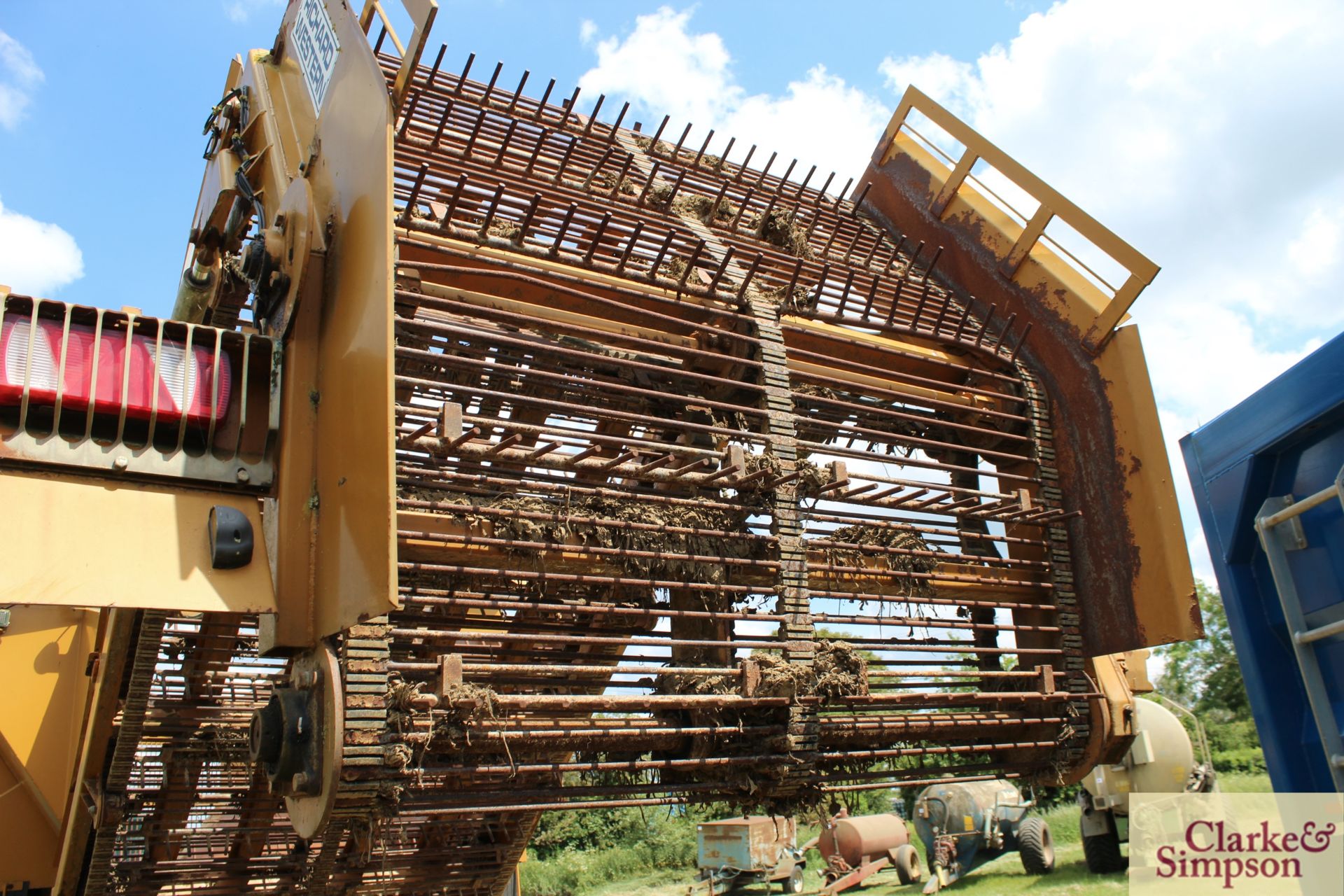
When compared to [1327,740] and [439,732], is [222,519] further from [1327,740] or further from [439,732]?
[1327,740]

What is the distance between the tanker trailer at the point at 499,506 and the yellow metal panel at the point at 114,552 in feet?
0.04

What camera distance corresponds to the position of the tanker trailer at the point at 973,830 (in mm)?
16781

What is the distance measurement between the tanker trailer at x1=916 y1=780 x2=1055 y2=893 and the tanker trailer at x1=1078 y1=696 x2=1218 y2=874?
1.18 metres

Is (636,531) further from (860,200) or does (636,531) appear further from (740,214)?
(860,200)

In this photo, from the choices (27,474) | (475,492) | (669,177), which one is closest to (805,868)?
(669,177)

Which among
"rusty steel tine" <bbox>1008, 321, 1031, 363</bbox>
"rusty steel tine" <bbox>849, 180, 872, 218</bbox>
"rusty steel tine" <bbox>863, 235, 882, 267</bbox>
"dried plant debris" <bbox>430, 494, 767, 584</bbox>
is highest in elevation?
"rusty steel tine" <bbox>849, 180, 872, 218</bbox>

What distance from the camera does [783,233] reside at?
790cm

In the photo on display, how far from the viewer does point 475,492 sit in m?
4.79

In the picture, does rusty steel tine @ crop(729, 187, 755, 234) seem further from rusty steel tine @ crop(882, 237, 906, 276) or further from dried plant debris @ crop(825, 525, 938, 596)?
dried plant debris @ crop(825, 525, 938, 596)

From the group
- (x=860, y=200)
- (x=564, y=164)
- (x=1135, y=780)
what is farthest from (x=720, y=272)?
(x=1135, y=780)

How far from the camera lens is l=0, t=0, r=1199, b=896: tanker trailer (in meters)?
3.48

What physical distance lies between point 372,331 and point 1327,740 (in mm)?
3286

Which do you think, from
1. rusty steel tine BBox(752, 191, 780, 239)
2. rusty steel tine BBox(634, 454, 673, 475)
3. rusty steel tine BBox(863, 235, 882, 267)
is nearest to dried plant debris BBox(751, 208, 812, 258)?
rusty steel tine BBox(752, 191, 780, 239)

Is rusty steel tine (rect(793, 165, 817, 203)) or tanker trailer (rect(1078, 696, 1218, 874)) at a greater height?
rusty steel tine (rect(793, 165, 817, 203))
